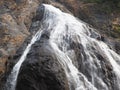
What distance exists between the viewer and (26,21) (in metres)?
17.2

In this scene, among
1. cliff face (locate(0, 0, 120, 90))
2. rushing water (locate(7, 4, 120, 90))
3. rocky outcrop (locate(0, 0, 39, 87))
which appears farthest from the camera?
cliff face (locate(0, 0, 120, 90))

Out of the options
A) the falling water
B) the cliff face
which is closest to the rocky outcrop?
the cliff face

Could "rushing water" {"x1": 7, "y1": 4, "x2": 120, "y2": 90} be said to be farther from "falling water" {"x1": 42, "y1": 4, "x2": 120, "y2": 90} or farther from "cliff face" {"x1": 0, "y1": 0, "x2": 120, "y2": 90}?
"cliff face" {"x1": 0, "y1": 0, "x2": 120, "y2": 90}

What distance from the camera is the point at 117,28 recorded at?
778 inches

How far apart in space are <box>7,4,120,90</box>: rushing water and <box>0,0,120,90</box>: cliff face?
72 cm

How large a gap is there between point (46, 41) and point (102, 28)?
708 centimetres

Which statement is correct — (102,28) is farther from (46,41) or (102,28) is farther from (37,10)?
(46,41)

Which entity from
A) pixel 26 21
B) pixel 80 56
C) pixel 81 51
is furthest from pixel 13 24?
pixel 80 56

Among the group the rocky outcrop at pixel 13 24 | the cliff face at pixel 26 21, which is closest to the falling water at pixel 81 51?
the cliff face at pixel 26 21

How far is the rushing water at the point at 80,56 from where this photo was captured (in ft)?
41.8

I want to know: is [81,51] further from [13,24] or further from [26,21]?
[26,21]

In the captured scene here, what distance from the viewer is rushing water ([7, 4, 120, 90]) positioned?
12.8 m

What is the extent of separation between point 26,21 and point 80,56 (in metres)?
4.61

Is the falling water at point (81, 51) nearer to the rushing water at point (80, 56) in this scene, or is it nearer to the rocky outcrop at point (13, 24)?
the rushing water at point (80, 56)
